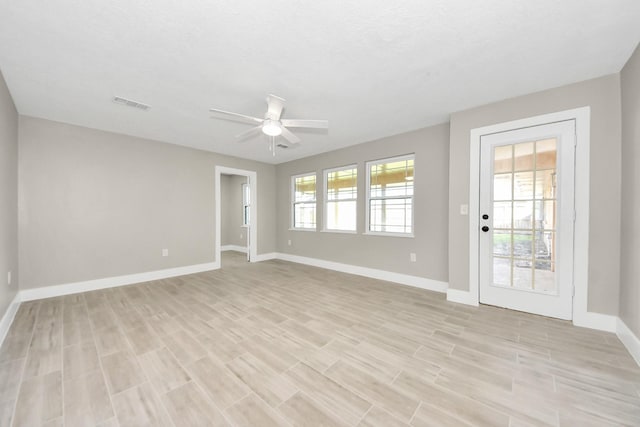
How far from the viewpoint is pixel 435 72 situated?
2.23 meters

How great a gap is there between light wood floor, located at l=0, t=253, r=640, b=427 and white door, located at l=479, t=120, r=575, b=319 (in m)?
0.26

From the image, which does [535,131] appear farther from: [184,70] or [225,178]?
[225,178]

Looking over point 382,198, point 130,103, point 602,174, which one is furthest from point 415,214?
point 130,103

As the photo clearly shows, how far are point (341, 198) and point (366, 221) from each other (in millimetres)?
795

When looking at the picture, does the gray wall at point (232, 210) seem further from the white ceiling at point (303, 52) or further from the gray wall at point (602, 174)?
the gray wall at point (602, 174)

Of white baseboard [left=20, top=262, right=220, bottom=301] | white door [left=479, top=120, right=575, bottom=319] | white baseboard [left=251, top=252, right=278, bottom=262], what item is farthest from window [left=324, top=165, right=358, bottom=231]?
white baseboard [left=20, top=262, right=220, bottom=301]

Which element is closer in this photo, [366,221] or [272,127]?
[272,127]

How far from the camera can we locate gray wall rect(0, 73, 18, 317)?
91.7 inches

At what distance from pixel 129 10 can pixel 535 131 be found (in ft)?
12.4

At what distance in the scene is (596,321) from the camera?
7.63 ft

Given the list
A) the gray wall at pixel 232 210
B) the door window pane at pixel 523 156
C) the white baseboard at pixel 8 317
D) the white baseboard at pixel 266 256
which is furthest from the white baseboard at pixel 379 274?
the white baseboard at pixel 8 317

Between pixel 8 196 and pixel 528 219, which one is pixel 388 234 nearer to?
pixel 528 219

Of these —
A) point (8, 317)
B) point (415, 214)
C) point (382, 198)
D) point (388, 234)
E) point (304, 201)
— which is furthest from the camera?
point (304, 201)

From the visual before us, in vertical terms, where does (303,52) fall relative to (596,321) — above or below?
above
